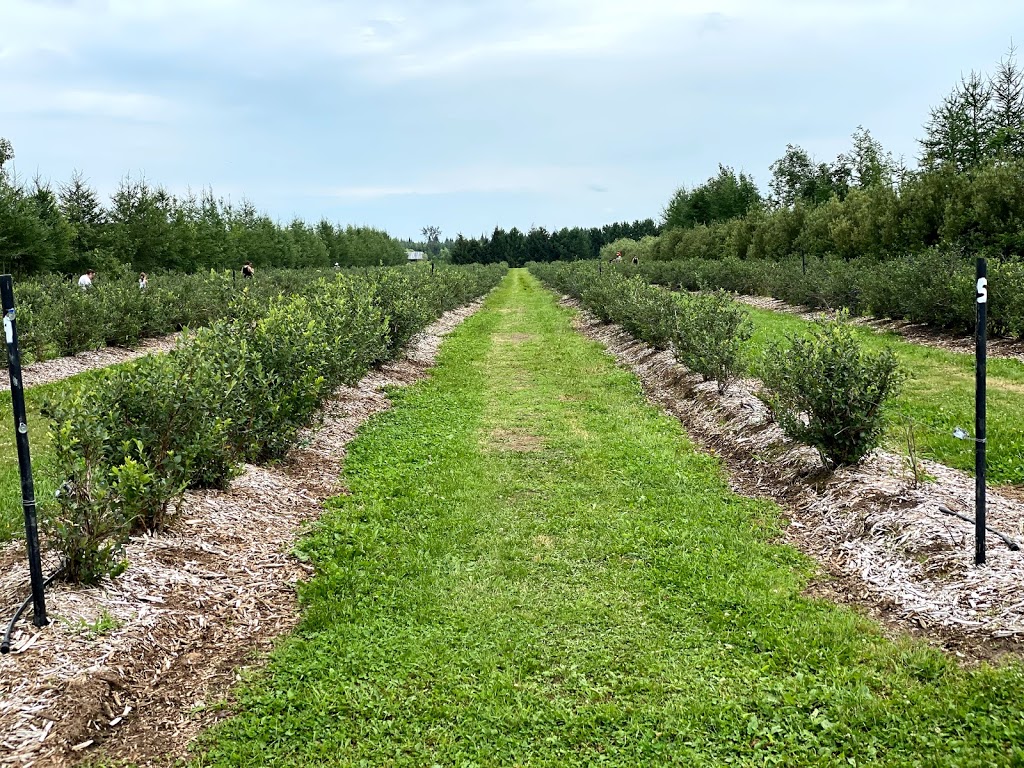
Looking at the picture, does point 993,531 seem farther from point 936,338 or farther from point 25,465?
point 936,338

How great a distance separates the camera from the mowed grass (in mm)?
3109

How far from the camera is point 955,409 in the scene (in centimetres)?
852

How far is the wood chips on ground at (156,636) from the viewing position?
3094mm

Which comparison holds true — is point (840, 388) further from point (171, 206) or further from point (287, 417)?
point (171, 206)

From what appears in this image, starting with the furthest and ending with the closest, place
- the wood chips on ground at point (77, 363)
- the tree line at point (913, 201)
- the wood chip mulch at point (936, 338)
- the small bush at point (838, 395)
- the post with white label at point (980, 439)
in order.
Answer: the tree line at point (913, 201), the wood chip mulch at point (936, 338), the wood chips on ground at point (77, 363), the small bush at point (838, 395), the post with white label at point (980, 439)

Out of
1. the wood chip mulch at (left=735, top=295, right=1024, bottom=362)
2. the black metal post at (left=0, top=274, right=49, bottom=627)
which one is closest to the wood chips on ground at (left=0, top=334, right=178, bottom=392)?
the black metal post at (left=0, top=274, right=49, bottom=627)

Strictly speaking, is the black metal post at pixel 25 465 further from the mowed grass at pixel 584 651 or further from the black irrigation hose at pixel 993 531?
the black irrigation hose at pixel 993 531

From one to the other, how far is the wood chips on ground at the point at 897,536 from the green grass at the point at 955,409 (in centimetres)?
72

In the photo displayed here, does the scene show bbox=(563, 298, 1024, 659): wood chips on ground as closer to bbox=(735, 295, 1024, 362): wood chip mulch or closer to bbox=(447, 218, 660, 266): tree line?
bbox=(735, 295, 1024, 362): wood chip mulch

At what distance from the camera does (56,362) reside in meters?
13.1

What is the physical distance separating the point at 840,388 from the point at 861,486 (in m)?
0.79

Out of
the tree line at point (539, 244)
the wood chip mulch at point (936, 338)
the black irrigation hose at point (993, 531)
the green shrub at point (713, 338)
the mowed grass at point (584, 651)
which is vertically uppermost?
the tree line at point (539, 244)

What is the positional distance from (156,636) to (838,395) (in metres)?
4.98

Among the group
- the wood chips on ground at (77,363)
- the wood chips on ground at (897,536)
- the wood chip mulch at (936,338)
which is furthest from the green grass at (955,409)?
the wood chips on ground at (77,363)
